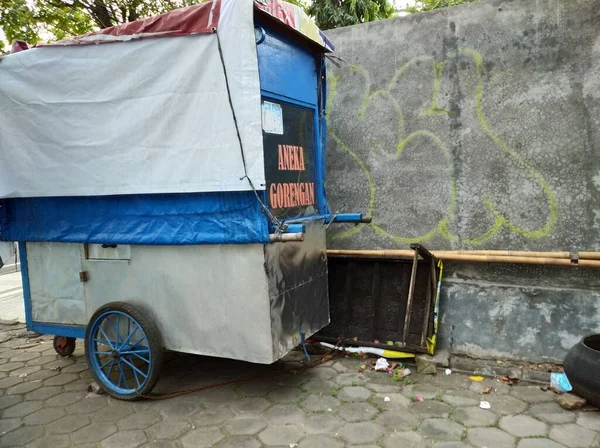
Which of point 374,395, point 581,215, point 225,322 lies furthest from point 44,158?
point 581,215

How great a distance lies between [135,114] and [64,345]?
2.70 metres

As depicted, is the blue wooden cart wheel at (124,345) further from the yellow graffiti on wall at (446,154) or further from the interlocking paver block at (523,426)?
the interlocking paver block at (523,426)

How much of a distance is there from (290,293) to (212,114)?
145 cm

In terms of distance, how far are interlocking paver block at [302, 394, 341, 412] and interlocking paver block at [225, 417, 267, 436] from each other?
1.21ft

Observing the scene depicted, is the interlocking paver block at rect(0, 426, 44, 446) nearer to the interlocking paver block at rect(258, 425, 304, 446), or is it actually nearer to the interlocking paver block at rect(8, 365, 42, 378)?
the interlocking paver block at rect(8, 365, 42, 378)

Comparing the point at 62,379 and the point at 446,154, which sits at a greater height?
the point at 446,154

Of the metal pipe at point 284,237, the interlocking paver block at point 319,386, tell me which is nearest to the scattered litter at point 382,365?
the interlocking paver block at point 319,386

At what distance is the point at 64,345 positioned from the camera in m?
4.48

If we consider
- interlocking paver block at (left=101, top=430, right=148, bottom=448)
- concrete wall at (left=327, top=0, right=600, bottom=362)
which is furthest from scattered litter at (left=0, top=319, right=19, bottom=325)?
concrete wall at (left=327, top=0, right=600, bottom=362)

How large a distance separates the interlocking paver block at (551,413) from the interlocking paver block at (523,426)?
0.26 ft

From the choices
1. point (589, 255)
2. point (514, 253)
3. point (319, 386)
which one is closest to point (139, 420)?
point (319, 386)

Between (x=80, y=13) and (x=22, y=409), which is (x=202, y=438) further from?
(x=80, y=13)

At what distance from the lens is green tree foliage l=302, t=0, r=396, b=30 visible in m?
11.3

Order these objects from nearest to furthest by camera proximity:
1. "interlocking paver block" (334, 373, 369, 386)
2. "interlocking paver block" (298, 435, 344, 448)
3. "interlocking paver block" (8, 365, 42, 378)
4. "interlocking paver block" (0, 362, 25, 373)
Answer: "interlocking paver block" (298, 435, 344, 448) < "interlocking paver block" (334, 373, 369, 386) < "interlocking paver block" (8, 365, 42, 378) < "interlocking paver block" (0, 362, 25, 373)
